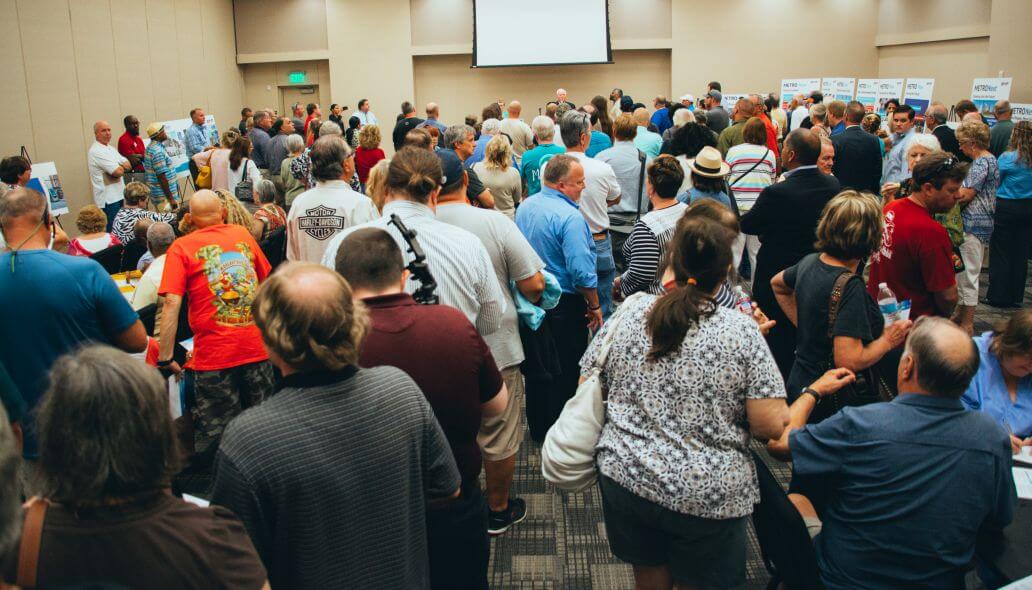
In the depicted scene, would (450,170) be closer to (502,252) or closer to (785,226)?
(502,252)

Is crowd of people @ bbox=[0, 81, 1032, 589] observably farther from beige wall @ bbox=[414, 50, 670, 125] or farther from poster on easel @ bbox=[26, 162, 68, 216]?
beige wall @ bbox=[414, 50, 670, 125]

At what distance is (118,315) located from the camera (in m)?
2.71

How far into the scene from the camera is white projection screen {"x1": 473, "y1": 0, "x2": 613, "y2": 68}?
15.6 m

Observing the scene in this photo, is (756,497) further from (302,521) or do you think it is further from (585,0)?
(585,0)

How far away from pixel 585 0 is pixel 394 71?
4.23 meters

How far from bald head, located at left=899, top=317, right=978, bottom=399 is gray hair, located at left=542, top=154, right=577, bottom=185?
208cm

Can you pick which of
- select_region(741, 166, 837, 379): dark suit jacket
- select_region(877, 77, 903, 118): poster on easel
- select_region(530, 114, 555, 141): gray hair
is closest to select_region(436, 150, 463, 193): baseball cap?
select_region(741, 166, 837, 379): dark suit jacket

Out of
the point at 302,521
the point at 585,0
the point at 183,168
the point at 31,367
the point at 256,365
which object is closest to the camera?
the point at 302,521

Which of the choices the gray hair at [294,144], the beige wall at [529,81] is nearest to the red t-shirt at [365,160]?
the gray hair at [294,144]

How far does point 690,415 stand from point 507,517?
1.63 metres

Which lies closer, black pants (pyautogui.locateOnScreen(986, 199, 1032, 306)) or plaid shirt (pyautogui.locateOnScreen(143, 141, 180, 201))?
black pants (pyautogui.locateOnScreen(986, 199, 1032, 306))

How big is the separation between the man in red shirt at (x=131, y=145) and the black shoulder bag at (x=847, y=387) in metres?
9.79

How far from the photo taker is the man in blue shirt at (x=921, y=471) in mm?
1895

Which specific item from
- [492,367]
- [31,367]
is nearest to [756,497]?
[492,367]
